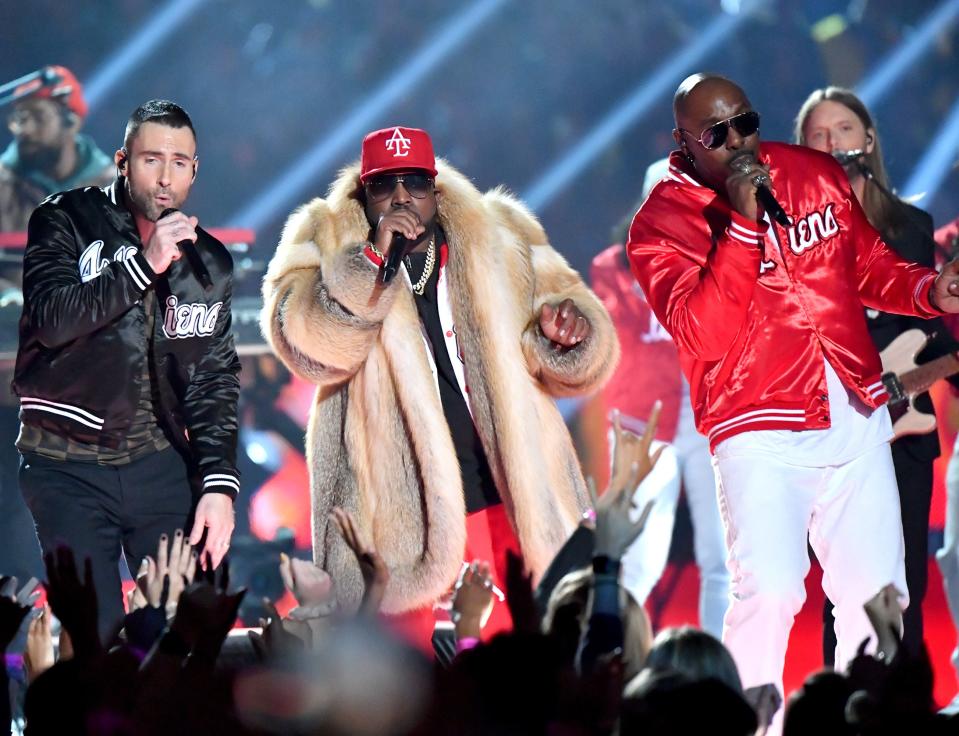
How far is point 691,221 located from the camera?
3.77m

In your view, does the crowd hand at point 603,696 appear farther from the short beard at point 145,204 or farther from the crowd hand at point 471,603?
the short beard at point 145,204

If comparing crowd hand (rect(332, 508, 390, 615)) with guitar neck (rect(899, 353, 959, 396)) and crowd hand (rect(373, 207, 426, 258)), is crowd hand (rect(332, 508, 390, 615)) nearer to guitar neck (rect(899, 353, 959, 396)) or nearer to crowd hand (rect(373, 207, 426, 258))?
crowd hand (rect(373, 207, 426, 258))

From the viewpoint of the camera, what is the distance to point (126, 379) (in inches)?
154

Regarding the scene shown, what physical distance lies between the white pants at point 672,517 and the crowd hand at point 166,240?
2847 millimetres

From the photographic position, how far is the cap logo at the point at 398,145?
4.24 metres

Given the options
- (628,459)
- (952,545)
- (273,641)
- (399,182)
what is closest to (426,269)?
(399,182)

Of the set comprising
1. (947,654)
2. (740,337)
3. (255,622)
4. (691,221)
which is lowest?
(947,654)

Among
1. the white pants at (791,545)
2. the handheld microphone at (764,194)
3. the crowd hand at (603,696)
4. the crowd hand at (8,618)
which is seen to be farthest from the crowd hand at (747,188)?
the crowd hand at (8,618)

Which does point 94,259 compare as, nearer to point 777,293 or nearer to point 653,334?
point 777,293

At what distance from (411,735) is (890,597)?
1.46 m

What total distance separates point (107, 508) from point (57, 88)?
3.28m

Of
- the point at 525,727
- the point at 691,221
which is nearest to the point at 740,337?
the point at 691,221

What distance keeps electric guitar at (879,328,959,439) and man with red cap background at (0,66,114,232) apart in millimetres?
3553

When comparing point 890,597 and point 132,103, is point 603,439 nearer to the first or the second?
point 132,103
